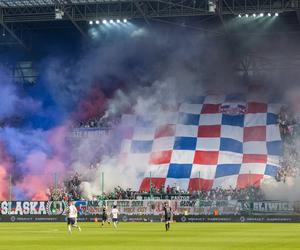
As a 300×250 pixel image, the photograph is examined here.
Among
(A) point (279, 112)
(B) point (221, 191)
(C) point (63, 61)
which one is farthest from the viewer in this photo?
(C) point (63, 61)

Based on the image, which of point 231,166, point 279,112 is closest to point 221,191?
point 231,166

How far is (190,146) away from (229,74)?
890cm

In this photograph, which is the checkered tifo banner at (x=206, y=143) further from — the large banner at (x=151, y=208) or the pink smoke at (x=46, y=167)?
the large banner at (x=151, y=208)

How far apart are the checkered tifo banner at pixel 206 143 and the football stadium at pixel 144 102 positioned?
0.37ft

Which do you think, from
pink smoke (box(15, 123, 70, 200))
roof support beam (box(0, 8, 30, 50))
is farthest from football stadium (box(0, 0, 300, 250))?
roof support beam (box(0, 8, 30, 50))

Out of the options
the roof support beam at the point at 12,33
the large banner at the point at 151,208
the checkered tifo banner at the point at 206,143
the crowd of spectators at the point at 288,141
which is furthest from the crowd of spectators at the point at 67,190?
the crowd of spectators at the point at 288,141

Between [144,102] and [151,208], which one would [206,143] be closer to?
[144,102]

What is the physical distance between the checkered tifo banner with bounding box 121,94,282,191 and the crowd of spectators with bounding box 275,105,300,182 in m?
0.66

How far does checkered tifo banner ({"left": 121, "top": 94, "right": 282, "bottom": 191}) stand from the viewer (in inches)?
2854

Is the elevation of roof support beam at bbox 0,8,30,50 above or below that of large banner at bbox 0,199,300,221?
above

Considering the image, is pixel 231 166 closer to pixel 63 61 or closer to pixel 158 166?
pixel 158 166

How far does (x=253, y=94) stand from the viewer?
77.4m

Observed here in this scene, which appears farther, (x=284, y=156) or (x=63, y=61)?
(x=63, y=61)

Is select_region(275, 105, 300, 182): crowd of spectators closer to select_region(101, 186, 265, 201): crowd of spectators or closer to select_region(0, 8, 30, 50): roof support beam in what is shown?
select_region(101, 186, 265, 201): crowd of spectators
